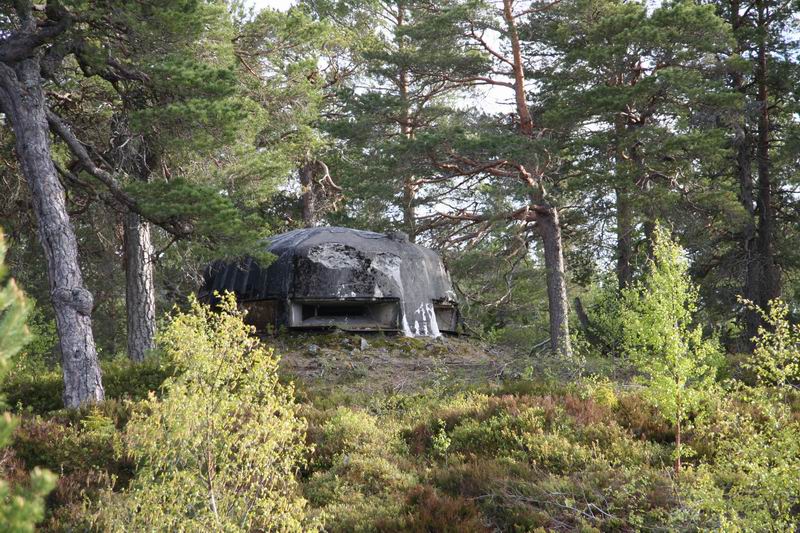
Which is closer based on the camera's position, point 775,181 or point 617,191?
point 617,191

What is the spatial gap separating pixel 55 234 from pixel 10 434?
999cm

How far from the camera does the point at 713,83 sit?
15984mm

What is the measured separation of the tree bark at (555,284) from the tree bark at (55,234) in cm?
1110

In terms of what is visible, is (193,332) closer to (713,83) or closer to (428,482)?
(428,482)

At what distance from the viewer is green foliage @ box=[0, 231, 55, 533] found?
2137 millimetres

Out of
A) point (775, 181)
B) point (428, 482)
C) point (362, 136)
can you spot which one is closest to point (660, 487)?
point (428, 482)

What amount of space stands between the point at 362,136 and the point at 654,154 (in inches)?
318

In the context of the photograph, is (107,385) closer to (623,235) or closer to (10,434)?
(10,434)

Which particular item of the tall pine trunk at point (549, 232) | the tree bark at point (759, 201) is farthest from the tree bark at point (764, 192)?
the tall pine trunk at point (549, 232)

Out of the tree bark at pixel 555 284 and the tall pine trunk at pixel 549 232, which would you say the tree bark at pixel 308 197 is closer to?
the tall pine trunk at pixel 549 232

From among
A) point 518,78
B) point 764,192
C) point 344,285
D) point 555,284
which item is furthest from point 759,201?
point 344,285

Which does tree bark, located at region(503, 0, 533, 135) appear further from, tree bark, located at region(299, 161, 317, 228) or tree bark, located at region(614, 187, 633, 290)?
tree bark, located at region(299, 161, 317, 228)

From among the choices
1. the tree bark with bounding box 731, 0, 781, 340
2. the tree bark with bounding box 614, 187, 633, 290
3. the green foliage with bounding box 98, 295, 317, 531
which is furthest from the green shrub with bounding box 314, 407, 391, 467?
the tree bark with bounding box 731, 0, 781, 340

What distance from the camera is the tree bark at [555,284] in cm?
1762
